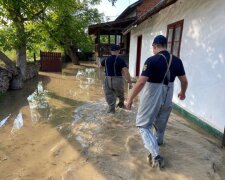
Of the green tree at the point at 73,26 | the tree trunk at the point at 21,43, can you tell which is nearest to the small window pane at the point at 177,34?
the tree trunk at the point at 21,43

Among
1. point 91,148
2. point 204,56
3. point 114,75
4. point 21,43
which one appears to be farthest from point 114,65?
point 21,43

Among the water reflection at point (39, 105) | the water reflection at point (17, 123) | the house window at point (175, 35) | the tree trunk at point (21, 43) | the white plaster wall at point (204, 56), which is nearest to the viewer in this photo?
the white plaster wall at point (204, 56)

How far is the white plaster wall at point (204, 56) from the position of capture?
493cm

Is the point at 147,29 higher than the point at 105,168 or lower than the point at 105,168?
higher

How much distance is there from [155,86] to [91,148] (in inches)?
70.4

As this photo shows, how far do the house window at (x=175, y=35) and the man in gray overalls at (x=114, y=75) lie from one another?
6.49 feet

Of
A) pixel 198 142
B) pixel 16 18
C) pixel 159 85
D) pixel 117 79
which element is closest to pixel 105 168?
pixel 159 85

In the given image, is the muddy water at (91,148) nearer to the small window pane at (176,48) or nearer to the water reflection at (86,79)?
the small window pane at (176,48)

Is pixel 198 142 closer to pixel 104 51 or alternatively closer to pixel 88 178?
pixel 88 178

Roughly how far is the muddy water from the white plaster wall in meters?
0.49

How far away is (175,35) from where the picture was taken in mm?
7426

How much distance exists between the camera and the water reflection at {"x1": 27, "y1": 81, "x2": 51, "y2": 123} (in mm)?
6755

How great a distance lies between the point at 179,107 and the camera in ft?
22.6

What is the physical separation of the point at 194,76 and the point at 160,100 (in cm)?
275
